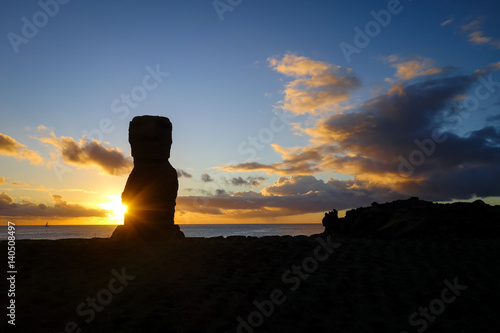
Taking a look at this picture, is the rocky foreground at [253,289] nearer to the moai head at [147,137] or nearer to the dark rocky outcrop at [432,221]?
the moai head at [147,137]

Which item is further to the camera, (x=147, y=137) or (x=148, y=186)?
(x=148, y=186)

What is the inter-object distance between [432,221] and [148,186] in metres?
18.0

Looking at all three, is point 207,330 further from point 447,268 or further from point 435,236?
point 435,236

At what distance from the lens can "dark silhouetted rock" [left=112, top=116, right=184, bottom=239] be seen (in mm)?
19359

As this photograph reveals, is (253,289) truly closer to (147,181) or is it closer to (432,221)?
(147,181)

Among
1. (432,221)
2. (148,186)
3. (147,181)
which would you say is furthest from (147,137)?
(432,221)

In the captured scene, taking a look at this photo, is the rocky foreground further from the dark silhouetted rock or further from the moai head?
the moai head

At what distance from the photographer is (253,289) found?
996cm

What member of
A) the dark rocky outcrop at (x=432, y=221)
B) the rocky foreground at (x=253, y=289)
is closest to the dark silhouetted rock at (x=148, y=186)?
the rocky foreground at (x=253, y=289)

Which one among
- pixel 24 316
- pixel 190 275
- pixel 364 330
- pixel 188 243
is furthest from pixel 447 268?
pixel 24 316

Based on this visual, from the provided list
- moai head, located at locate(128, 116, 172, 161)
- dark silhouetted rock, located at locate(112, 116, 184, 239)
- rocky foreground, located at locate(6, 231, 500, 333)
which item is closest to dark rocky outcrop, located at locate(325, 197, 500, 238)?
rocky foreground, located at locate(6, 231, 500, 333)

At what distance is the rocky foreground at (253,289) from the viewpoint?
7.80 meters

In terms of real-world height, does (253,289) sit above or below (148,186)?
below

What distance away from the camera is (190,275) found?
37.0 feet
